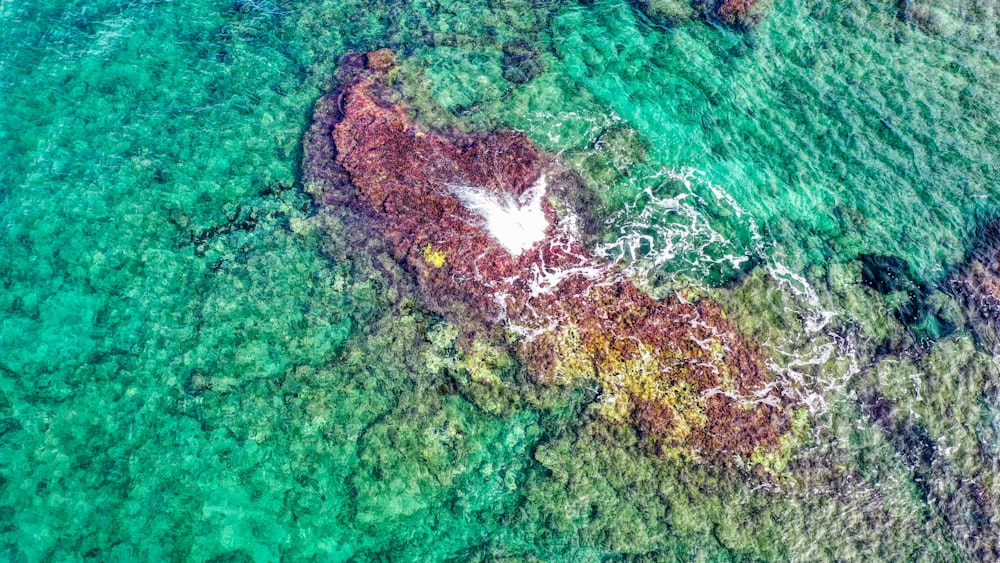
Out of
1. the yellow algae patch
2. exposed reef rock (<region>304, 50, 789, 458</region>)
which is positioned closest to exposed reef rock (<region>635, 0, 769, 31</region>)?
exposed reef rock (<region>304, 50, 789, 458</region>)

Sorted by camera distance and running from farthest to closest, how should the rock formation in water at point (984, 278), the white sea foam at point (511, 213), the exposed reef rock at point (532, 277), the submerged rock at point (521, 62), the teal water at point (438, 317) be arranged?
the submerged rock at point (521, 62) < the white sea foam at point (511, 213) < the rock formation in water at point (984, 278) < the exposed reef rock at point (532, 277) < the teal water at point (438, 317)

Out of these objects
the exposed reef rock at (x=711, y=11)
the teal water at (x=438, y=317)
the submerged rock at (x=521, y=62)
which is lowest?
the teal water at (x=438, y=317)

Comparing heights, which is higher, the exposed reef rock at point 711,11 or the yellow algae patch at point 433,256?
the exposed reef rock at point 711,11

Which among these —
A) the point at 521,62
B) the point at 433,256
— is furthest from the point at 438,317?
the point at 521,62

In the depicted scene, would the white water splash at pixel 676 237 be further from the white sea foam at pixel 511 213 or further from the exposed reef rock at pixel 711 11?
the exposed reef rock at pixel 711 11

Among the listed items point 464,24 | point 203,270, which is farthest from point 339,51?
point 203,270

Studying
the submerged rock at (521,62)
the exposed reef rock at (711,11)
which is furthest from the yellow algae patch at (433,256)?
the exposed reef rock at (711,11)

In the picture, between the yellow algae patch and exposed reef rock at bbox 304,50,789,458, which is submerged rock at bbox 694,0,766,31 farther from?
the yellow algae patch
